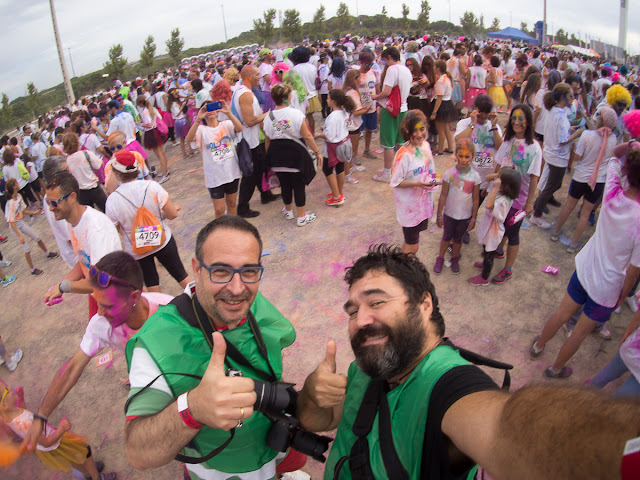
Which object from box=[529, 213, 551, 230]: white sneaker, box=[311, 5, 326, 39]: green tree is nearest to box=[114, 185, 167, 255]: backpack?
box=[529, 213, 551, 230]: white sneaker

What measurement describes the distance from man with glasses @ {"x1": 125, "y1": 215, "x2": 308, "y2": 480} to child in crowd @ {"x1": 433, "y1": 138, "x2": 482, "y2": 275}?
2977 mm

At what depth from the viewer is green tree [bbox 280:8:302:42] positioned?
48281 millimetres

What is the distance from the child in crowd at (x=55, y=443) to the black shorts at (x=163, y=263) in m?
1.70

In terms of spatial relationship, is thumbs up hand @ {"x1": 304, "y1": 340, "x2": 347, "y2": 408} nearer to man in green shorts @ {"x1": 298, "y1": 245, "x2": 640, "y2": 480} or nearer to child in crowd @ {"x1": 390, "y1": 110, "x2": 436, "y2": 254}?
man in green shorts @ {"x1": 298, "y1": 245, "x2": 640, "y2": 480}

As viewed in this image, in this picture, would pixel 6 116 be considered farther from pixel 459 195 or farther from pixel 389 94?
pixel 459 195

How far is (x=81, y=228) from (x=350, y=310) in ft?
9.10

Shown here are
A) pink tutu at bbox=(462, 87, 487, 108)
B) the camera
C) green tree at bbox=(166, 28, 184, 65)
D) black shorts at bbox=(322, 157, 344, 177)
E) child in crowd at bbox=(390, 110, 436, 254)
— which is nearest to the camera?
the camera

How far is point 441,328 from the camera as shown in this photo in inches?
69.5

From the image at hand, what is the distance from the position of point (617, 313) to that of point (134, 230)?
5.13 metres

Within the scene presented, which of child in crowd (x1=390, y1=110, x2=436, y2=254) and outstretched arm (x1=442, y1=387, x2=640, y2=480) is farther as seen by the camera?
child in crowd (x1=390, y1=110, x2=436, y2=254)

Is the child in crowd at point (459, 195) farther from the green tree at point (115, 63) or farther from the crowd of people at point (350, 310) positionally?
the green tree at point (115, 63)

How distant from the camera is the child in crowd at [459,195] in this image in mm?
4207

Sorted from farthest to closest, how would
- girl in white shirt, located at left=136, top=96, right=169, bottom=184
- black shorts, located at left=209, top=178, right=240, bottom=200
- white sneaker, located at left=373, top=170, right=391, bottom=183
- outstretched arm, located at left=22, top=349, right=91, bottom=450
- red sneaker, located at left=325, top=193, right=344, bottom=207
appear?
girl in white shirt, located at left=136, top=96, right=169, bottom=184 → white sneaker, located at left=373, top=170, right=391, bottom=183 → red sneaker, located at left=325, top=193, right=344, bottom=207 → black shorts, located at left=209, top=178, right=240, bottom=200 → outstretched arm, located at left=22, top=349, right=91, bottom=450

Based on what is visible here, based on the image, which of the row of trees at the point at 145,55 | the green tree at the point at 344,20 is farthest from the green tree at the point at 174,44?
the green tree at the point at 344,20
